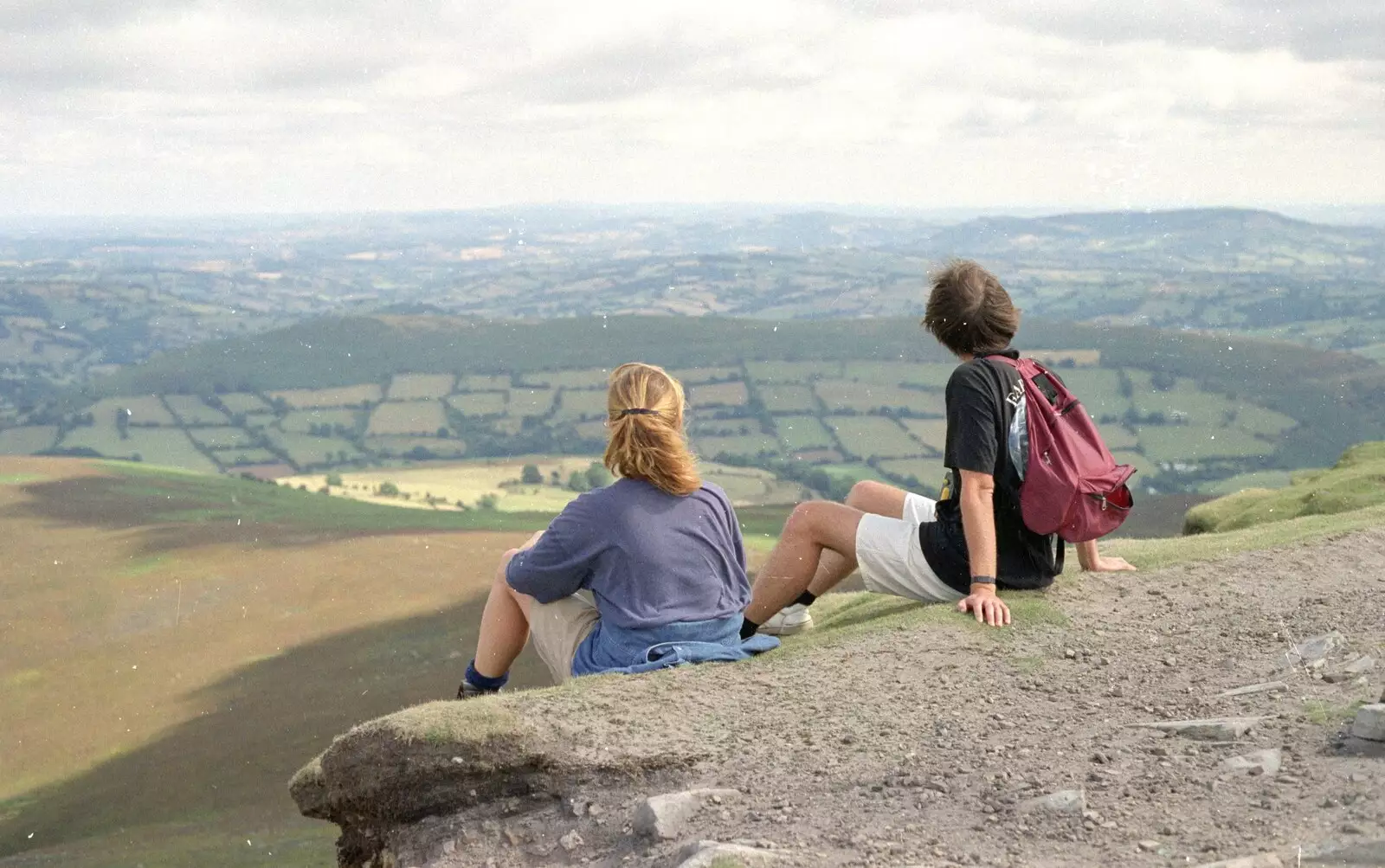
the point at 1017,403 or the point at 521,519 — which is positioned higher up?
the point at 1017,403

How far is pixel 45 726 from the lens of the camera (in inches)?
1781

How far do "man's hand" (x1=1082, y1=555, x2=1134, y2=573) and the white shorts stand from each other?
191cm

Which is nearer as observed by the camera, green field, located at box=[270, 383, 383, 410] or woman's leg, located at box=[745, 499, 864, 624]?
woman's leg, located at box=[745, 499, 864, 624]

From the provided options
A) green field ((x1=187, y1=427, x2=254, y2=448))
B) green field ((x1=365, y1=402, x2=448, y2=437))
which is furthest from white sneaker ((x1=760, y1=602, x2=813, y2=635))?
green field ((x1=365, y1=402, x2=448, y2=437))

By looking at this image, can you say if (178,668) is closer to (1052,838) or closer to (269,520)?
(269,520)

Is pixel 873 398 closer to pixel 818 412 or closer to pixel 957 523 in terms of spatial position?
pixel 818 412

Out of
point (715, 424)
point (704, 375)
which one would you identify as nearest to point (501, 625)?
point (715, 424)

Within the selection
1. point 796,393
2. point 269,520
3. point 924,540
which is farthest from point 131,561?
point 796,393

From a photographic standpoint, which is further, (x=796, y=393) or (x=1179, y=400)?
(x=796, y=393)

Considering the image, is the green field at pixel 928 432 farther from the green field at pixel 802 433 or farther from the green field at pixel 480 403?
the green field at pixel 480 403

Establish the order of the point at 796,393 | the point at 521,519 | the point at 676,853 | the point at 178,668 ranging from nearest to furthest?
the point at 676,853 → the point at 178,668 → the point at 521,519 → the point at 796,393

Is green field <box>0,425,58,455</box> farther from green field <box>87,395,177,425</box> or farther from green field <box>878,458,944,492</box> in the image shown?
green field <box>878,458,944,492</box>

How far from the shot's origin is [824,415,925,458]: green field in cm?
13462

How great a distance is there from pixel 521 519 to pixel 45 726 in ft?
166
